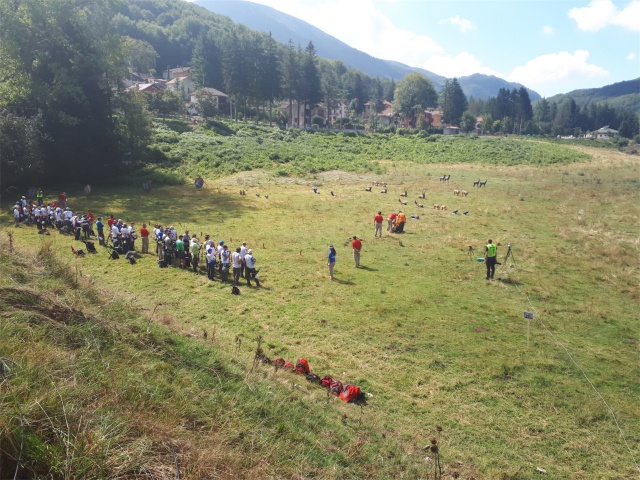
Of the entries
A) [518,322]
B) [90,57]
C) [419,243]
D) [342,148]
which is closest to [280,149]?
[342,148]

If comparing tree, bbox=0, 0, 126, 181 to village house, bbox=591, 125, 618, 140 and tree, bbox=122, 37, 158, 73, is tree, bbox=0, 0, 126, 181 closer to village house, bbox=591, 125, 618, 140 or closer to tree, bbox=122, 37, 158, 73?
tree, bbox=122, 37, 158, 73

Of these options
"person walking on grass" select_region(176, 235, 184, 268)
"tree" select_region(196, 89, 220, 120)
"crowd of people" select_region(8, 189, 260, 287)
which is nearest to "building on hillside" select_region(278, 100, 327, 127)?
"tree" select_region(196, 89, 220, 120)

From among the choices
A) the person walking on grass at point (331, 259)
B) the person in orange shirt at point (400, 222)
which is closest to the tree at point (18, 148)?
the person walking on grass at point (331, 259)

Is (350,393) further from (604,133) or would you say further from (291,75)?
(604,133)

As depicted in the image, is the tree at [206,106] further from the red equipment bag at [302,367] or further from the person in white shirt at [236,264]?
the red equipment bag at [302,367]

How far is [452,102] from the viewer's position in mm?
123750

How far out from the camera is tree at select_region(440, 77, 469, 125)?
404 feet

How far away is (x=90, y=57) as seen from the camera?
38750 millimetres

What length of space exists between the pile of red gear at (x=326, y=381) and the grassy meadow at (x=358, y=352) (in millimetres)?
404

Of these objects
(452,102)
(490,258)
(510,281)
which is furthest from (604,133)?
(490,258)

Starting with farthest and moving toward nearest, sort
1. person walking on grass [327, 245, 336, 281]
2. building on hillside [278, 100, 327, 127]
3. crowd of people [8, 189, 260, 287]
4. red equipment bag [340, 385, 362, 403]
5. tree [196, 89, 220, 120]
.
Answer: building on hillside [278, 100, 327, 127] → tree [196, 89, 220, 120] → person walking on grass [327, 245, 336, 281] → crowd of people [8, 189, 260, 287] → red equipment bag [340, 385, 362, 403]

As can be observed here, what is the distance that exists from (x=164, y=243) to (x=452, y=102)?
121555 mm

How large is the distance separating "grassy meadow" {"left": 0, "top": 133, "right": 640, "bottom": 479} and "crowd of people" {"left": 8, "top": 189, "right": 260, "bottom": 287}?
82 centimetres

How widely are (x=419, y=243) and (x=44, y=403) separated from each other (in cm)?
2243
